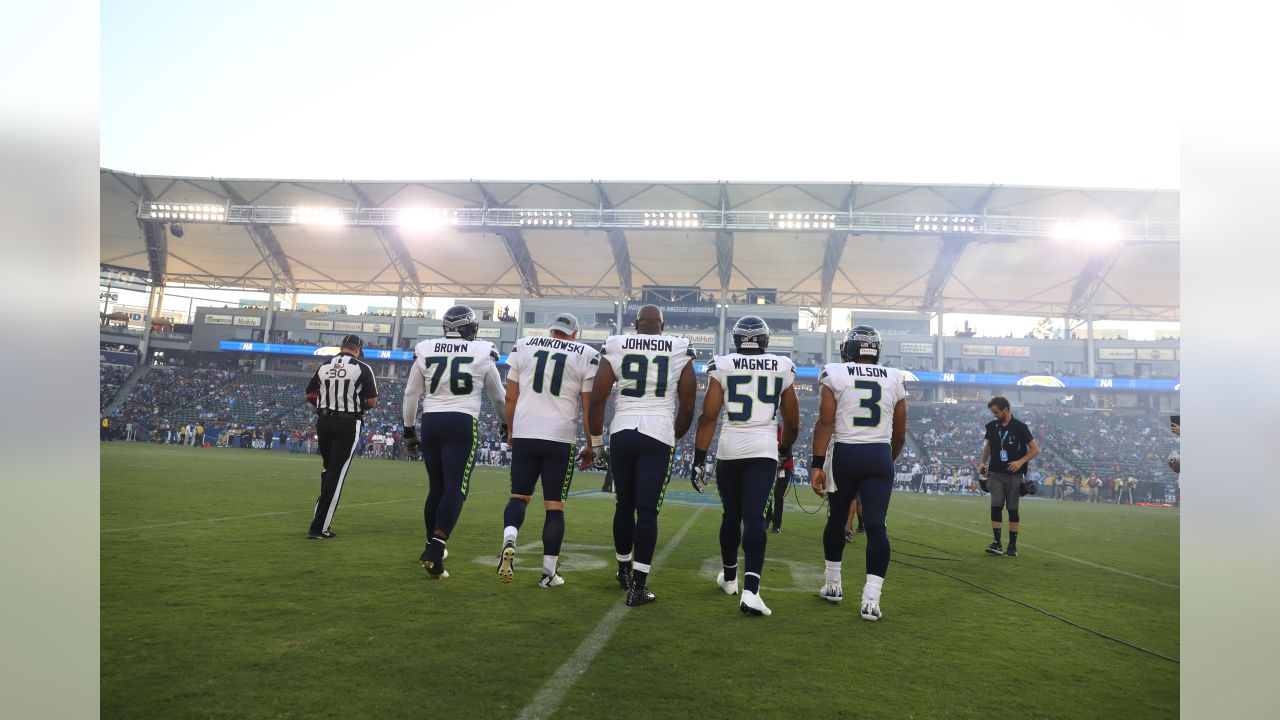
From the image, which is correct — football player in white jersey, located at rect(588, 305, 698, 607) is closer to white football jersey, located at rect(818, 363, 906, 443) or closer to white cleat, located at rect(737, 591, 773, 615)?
white cleat, located at rect(737, 591, 773, 615)

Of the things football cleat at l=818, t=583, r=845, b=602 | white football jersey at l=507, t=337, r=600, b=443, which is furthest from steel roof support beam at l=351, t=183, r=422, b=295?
football cleat at l=818, t=583, r=845, b=602

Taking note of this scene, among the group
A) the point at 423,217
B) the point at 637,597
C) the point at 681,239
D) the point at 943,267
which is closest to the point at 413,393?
the point at 637,597

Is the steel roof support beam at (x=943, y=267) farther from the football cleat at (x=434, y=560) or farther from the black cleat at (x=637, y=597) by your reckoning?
the football cleat at (x=434, y=560)

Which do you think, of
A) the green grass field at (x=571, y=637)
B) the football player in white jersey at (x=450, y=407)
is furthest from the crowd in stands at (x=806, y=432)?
the football player in white jersey at (x=450, y=407)

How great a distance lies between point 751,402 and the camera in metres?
4.95

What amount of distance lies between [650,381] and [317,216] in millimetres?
37046

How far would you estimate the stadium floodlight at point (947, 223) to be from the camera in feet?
109

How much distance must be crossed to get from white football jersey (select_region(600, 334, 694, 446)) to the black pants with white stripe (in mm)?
3397

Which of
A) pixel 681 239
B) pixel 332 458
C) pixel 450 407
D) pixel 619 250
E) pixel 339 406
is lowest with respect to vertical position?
pixel 332 458

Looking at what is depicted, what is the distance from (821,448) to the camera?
4992mm

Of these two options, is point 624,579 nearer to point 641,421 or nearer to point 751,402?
point 641,421

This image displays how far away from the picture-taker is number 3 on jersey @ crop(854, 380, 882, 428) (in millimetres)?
5012

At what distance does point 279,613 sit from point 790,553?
5.47 meters
